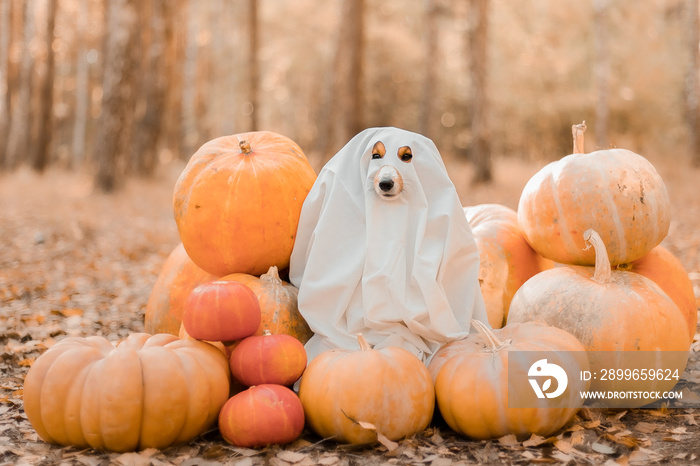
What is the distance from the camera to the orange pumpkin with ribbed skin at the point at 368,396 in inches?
92.1

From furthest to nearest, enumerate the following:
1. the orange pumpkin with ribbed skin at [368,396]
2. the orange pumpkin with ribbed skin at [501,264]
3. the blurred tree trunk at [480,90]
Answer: the blurred tree trunk at [480,90], the orange pumpkin with ribbed skin at [501,264], the orange pumpkin with ribbed skin at [368,396]

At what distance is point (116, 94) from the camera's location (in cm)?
1104

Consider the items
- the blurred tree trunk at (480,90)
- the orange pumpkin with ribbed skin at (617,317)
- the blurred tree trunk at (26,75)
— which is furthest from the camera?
the blurred tree trunk at (26,75)

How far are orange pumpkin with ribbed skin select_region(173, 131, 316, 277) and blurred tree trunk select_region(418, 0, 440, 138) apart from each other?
11.2 m

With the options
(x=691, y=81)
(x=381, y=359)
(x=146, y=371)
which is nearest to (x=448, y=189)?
(x=381, y=359)

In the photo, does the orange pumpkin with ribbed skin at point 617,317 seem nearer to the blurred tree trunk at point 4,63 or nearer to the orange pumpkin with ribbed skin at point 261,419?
the orange pumpkin with ribbed skin at point 261,419

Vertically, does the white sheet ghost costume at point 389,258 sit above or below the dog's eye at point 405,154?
below

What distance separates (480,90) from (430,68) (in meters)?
3.21

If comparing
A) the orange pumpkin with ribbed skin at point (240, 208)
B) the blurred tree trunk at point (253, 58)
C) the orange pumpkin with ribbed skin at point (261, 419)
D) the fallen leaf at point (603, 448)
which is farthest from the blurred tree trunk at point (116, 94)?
A: the fallen leaf at point (603, 448)

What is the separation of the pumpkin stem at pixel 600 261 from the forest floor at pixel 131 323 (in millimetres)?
614

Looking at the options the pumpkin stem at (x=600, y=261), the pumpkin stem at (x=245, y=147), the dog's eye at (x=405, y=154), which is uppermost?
the pumpkin stem at (x=245, y=147)

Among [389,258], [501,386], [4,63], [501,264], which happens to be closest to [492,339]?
[501,386]

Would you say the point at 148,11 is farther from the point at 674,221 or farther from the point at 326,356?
the point at 326,356

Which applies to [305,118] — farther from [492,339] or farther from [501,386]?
[501,386]
